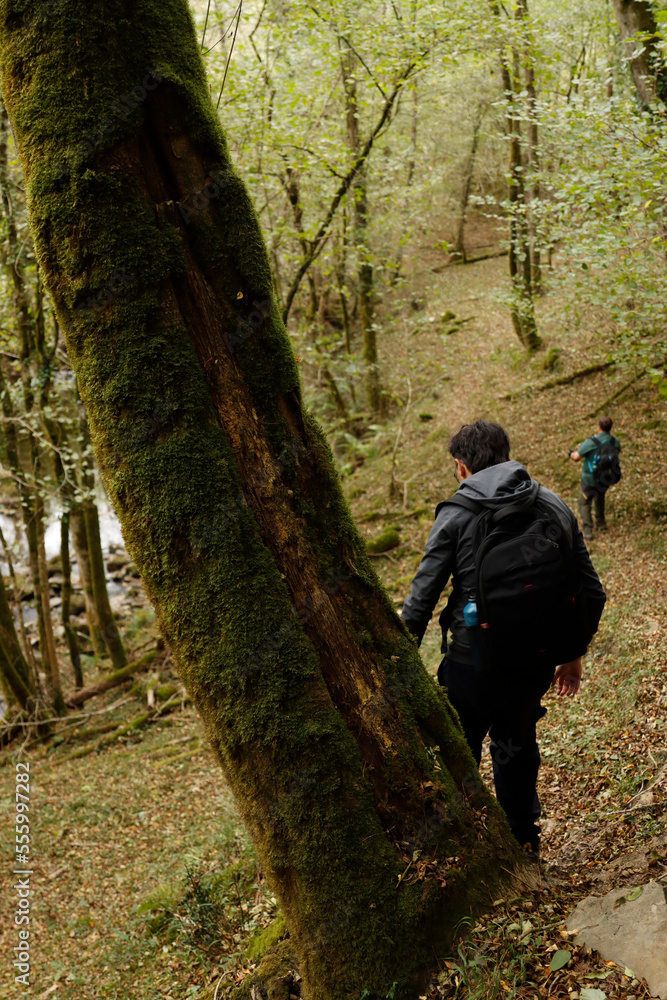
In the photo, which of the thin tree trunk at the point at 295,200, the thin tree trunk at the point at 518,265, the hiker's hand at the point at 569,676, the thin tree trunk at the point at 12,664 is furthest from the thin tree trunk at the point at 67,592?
the thin tree trunk at the point at 518,265

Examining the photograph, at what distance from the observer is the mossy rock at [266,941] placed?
287 centimetres

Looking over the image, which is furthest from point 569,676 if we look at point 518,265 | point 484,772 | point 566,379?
point 518,265

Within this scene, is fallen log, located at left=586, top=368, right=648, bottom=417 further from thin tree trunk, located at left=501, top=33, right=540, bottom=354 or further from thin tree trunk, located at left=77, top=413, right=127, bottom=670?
thin tree trunk, located at left=77, top=413, right=127, bottom=670

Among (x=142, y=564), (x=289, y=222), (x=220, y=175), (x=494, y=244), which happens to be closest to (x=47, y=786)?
(x=142, y=564)

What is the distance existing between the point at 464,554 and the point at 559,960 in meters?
1.46

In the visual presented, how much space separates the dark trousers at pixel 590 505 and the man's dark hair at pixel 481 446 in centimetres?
846

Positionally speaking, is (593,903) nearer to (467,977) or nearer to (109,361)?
(467,977)

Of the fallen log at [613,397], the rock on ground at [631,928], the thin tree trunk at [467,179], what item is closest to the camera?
the rock on ground at [631,928]

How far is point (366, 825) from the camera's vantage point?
2211 mm

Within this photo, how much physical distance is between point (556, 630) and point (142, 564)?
5.32 feet

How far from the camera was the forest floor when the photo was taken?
103 inches

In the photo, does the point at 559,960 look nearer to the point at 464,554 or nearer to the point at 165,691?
the point at 464,554

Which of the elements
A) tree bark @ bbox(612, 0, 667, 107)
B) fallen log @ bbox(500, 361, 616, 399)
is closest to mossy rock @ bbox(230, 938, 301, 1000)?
tree bark @ bbox(612, 0, 667, 107)

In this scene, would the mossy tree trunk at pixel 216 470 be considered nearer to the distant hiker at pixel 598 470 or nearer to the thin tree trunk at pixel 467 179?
the distant hiker at pixel 598 470
